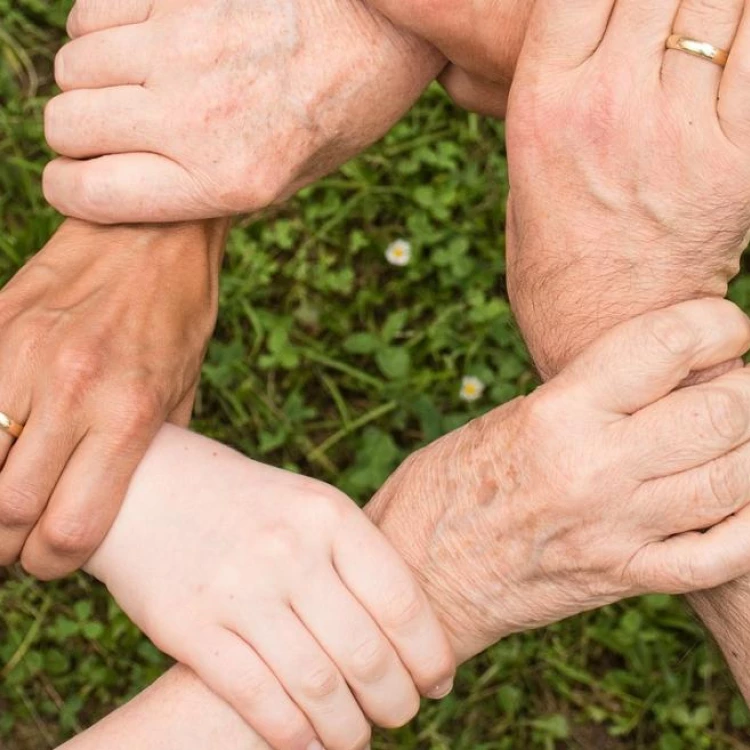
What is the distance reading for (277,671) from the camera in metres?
1.98

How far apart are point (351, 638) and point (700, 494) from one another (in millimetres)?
635

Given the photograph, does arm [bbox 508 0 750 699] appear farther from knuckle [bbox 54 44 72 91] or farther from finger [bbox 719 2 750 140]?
knuckle [bbox 54 44 72 91]

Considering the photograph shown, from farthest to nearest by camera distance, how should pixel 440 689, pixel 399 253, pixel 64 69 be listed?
pixel 399 253 < pixel 64 69 < pixel 440 689

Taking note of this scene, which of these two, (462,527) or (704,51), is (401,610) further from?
(704,51)

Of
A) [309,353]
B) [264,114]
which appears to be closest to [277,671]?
[264,114]

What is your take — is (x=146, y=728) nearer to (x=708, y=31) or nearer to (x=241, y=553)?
(x=241, y=553)

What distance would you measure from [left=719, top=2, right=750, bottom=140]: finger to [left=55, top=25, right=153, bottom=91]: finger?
1090 millimetres

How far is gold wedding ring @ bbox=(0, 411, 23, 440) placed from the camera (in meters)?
2.09

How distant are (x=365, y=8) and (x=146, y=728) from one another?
144cm

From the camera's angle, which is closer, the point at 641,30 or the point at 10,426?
the point at 641,30

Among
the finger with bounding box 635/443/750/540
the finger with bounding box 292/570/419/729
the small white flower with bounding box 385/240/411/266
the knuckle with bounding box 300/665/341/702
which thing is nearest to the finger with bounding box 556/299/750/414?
the finger with bounding box 635/443/750/540

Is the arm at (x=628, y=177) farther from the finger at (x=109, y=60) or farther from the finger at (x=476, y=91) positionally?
the finger at (x=109, y=60)

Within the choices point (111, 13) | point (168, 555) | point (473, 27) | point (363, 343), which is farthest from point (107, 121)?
point (363, 343)

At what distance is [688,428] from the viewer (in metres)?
1.83
